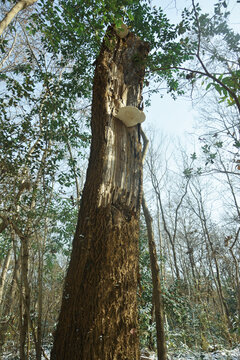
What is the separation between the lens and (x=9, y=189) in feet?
10.2

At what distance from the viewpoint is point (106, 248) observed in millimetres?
1318

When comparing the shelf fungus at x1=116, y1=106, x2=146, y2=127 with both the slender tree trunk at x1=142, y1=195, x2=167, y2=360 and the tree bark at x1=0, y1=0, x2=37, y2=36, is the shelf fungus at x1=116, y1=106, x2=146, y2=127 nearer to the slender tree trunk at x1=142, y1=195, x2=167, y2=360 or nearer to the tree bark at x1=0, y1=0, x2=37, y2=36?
the tree bark at x1=0, y1=0, x2=37, y2=36

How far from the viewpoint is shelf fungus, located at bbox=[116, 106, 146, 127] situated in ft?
6.48

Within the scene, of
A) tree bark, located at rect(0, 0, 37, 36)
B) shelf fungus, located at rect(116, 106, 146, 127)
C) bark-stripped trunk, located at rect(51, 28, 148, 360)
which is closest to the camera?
bark-stripped trunk, located at rect(51, 28, 148, 360)

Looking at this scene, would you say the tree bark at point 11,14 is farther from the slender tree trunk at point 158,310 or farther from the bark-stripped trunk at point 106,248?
the slender tree trunk at point 158,310

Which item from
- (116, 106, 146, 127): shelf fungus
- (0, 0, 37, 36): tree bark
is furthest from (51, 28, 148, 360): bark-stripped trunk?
(0, 0, 37, 36): tree bark

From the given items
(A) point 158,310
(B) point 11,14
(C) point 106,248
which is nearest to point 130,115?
(C) point 106,248

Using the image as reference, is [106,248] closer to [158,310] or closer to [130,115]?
[130,115]

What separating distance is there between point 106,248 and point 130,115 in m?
1.27

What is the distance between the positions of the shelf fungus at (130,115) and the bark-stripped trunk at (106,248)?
6 centimetres

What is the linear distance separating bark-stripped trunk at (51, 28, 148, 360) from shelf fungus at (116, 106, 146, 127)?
0.06 meters

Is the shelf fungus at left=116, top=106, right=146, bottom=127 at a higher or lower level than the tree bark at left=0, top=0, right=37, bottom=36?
lower

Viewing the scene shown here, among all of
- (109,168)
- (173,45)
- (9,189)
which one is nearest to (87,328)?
(109,168)

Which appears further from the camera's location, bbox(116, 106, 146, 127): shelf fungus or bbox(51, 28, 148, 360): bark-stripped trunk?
bbox(116, 106, 146, 127): shelf fungus
